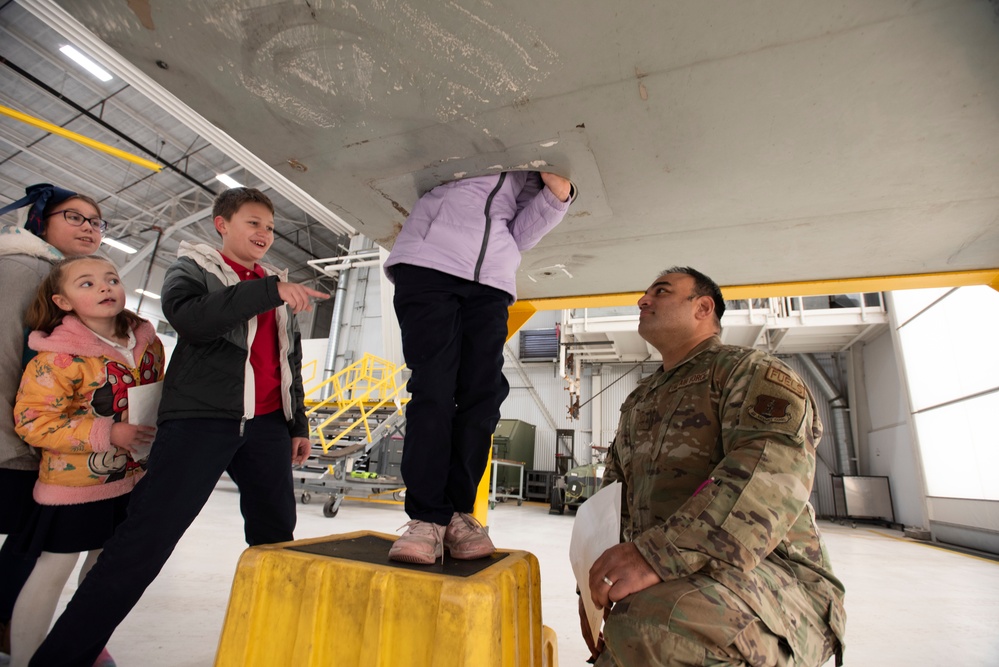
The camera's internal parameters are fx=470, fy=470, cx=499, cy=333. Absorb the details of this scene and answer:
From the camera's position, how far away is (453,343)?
1374mm

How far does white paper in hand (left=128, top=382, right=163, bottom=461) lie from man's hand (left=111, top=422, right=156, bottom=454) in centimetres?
3

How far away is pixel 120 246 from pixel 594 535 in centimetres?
1563

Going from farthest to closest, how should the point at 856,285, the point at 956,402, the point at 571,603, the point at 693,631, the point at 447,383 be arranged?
1. the point at 956,402
2. the point at 856,285
3. the point at 571,603
4. the point at 447,383
5. the point at 693,631

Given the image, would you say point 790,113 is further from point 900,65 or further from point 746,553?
point 746,553

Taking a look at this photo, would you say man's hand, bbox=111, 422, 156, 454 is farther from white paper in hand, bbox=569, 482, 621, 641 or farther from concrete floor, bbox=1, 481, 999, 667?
white paper in hand, bbox=569, 482, 621, 641

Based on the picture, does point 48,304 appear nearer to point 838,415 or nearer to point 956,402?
point 956,402

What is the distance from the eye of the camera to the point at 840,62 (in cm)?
119

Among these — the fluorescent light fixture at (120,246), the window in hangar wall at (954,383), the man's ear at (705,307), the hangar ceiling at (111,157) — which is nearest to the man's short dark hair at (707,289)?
the man's ear at (705,307)

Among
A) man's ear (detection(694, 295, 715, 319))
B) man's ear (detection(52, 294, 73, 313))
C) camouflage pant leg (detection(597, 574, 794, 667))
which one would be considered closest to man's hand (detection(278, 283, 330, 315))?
man's ear (detection(52, 294, 73, 313))

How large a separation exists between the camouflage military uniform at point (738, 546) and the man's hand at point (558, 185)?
83 centimetres

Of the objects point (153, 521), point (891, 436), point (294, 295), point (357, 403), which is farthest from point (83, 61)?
point (891, 436)

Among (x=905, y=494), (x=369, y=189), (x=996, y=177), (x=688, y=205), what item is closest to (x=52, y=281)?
(x=369, y=189)

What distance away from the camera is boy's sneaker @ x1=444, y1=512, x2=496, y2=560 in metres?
1.26

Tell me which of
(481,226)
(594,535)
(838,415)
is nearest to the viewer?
(594,535)
